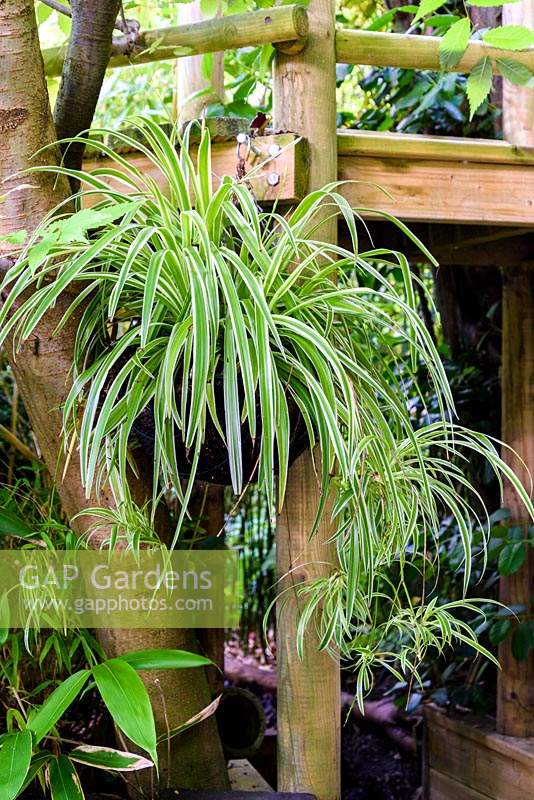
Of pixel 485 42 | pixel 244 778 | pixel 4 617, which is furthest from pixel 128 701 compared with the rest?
pixel 485 42

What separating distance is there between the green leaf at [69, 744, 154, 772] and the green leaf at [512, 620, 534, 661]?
1141 mm

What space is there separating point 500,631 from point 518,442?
50 centimetres

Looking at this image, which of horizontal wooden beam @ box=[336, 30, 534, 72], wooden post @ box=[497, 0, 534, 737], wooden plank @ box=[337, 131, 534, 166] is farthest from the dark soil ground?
horizontal wooden beam @ box=[336, 30, 534, 72]

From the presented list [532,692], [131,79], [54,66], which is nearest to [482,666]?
[532,692]

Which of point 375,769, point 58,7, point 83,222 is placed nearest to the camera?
point 83,222

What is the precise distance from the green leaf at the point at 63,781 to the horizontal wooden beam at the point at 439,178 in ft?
3.55

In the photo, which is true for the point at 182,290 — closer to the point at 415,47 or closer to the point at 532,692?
the point at 415,47

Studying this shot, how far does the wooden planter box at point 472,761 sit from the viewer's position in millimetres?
2227

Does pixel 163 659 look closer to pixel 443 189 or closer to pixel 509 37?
pixel 443 189

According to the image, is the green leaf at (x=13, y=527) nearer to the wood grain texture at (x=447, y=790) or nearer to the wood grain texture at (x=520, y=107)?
the wood grain texture at (x=520, y=107)

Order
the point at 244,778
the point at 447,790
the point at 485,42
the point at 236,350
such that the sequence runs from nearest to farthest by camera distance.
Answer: the point at 236,350
the point at 485,42
the point at 244,778
the point at 447,790

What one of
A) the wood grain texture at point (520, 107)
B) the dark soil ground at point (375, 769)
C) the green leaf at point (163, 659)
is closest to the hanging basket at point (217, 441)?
the green leaf at point (163, 659)

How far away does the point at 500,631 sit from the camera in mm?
2164

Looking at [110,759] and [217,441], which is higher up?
[217,441]
